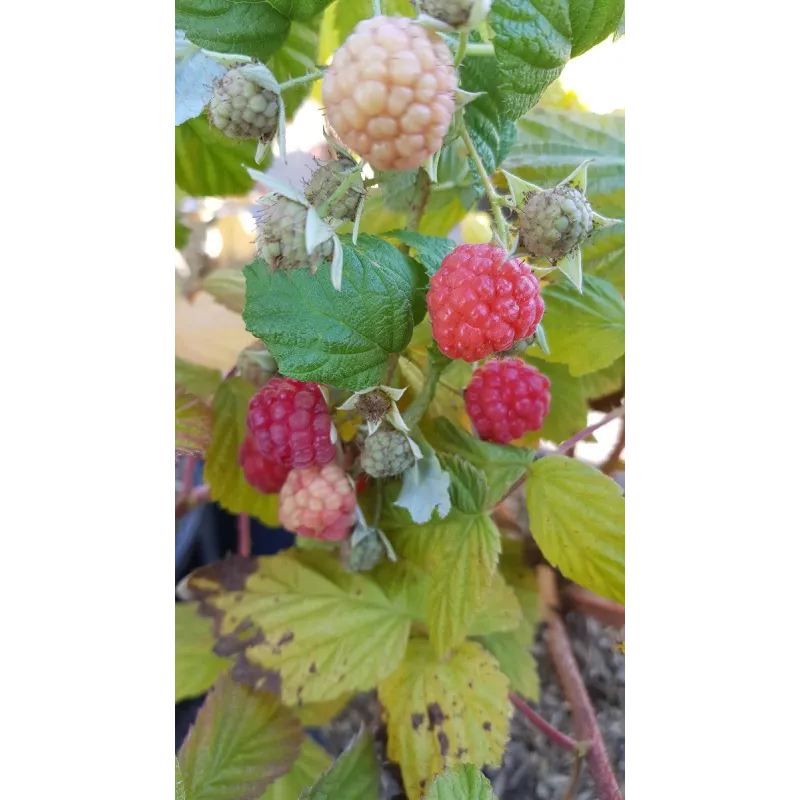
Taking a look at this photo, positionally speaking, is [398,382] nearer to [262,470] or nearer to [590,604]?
[262,470]

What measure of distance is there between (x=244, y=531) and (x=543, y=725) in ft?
1.48

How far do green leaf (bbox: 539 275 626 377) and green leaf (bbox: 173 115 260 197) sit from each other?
35 centimetres

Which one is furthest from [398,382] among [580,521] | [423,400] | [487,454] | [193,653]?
[193,653]

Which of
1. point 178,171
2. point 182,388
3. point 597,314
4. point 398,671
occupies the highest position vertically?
point 178,171

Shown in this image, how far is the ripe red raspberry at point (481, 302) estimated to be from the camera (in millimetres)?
454

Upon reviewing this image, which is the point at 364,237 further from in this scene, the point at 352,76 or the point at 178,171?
the point at 178,171

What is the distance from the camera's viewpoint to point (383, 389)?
542mm

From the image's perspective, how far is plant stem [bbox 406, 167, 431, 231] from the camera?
614mm


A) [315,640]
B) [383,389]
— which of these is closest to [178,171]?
[383,389]

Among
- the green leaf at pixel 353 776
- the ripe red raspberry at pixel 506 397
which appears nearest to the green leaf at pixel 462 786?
the green leaf at pixel 353 776

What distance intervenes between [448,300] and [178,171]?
0.42 metres

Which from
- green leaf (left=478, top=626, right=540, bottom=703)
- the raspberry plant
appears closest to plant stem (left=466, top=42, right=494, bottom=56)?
the raspberry plant

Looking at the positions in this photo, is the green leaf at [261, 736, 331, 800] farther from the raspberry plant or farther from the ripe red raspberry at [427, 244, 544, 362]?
the ripe red raspberry at [427, 244, 544, 362]

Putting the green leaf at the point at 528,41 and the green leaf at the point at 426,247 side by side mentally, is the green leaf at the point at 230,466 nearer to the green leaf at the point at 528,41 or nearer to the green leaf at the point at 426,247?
the green leaf at the point at 426,247
